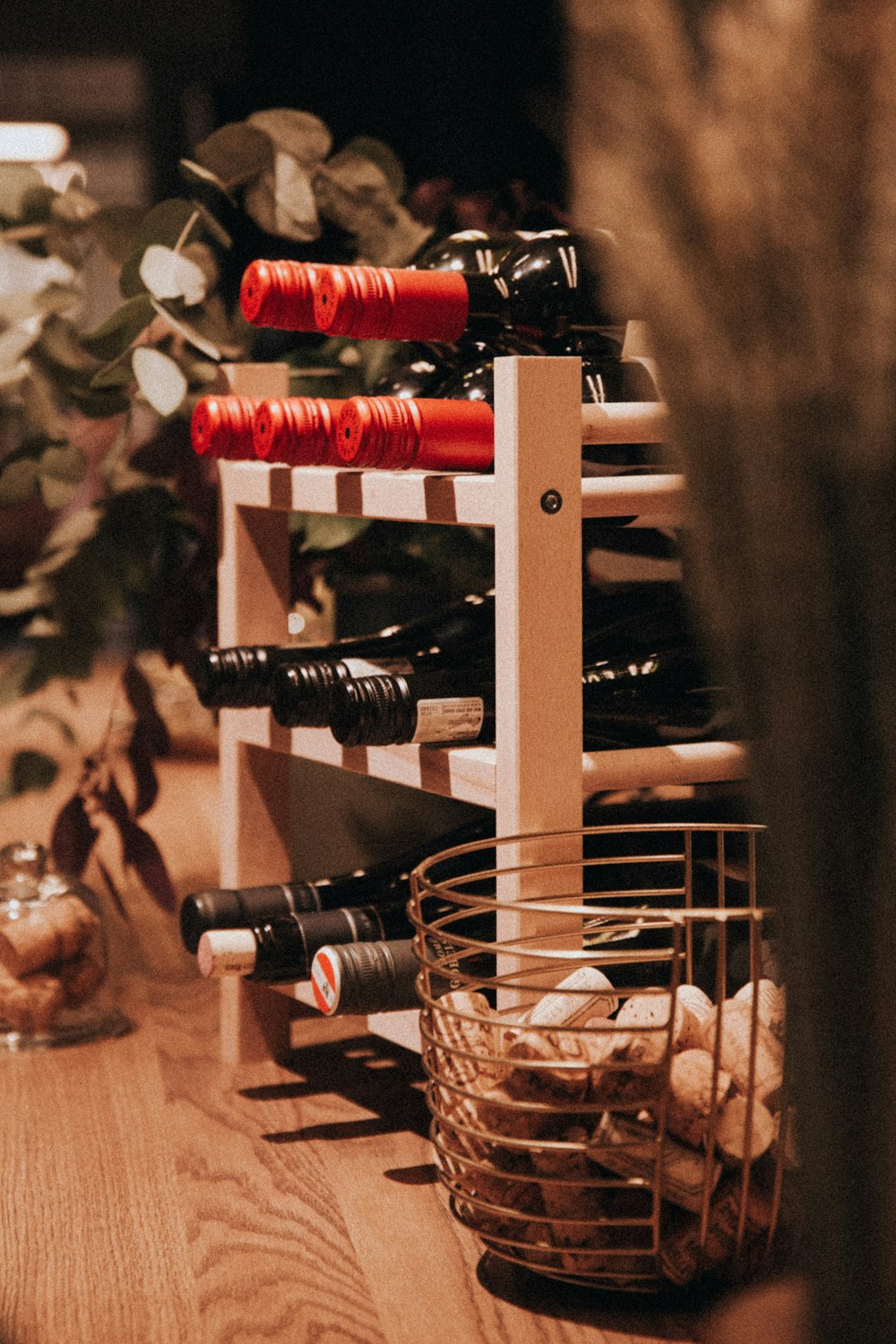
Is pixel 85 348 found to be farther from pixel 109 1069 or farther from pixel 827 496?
pixel 827 496

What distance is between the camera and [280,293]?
928 millimetres

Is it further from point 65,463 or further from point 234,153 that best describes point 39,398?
point 234,153

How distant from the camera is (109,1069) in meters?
1.10

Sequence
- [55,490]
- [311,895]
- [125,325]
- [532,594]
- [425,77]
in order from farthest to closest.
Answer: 1. [425,77]
2. [55,490]
3. [125,325]
4. [311,895]
5. [532,594]

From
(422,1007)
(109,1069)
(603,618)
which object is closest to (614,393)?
(603,618)

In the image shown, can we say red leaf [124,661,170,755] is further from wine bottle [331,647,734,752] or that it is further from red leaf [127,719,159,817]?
wine bottle [331,647,734,752]

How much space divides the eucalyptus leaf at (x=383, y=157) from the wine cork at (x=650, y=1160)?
0.88 meters

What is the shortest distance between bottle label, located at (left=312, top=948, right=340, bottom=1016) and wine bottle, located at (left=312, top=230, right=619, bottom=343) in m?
0.35

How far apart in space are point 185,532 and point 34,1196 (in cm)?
62

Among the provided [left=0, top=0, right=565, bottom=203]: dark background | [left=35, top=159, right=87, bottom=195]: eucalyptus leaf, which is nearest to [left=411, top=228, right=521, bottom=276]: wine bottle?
[left=35, top=159, right=87, bottom=195]: eucalyptus leaf

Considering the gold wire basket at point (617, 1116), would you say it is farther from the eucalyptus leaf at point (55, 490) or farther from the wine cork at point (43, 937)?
the eucalyptus leaf at point (55, 490)

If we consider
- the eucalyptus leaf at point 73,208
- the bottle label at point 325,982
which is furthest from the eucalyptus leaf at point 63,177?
the bottle label at point 325,982

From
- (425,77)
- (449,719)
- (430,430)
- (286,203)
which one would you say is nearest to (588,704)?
(449,719)

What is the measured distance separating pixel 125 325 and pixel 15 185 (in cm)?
20
